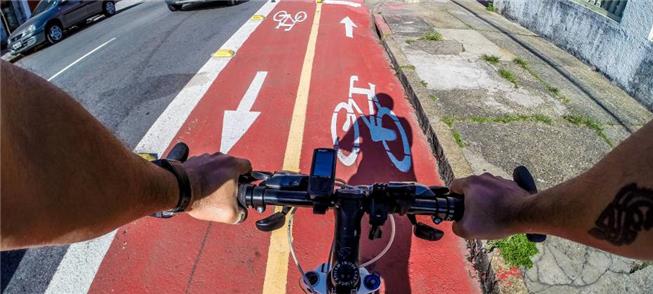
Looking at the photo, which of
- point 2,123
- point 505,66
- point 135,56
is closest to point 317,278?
point 2,123

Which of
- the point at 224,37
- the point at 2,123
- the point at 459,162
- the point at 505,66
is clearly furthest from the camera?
the point at 224,37

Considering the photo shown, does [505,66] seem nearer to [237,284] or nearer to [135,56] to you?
[237,284]

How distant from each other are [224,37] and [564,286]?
8892mm

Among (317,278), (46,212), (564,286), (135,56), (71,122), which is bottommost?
(135,56)

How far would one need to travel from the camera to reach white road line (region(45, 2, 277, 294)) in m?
3.24

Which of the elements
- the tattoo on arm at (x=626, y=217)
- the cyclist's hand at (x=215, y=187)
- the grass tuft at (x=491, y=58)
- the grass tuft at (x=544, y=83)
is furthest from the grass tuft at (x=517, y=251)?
the grass tuft at (x=491, y=58)

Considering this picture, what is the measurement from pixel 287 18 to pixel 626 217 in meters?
11.2

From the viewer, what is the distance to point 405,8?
12125 mm

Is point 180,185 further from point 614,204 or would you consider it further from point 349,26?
point 349,26

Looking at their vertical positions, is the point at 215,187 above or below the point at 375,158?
above

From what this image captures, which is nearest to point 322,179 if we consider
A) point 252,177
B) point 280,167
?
point 252,177

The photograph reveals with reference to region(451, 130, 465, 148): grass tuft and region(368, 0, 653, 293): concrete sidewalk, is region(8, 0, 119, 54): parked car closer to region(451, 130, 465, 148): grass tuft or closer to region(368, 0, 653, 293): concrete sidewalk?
region(368, 0, 653, 293): concrete sidewalk

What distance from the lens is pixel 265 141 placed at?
499cm

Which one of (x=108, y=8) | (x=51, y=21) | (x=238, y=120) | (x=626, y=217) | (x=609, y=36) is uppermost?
(x=626, y=217)
